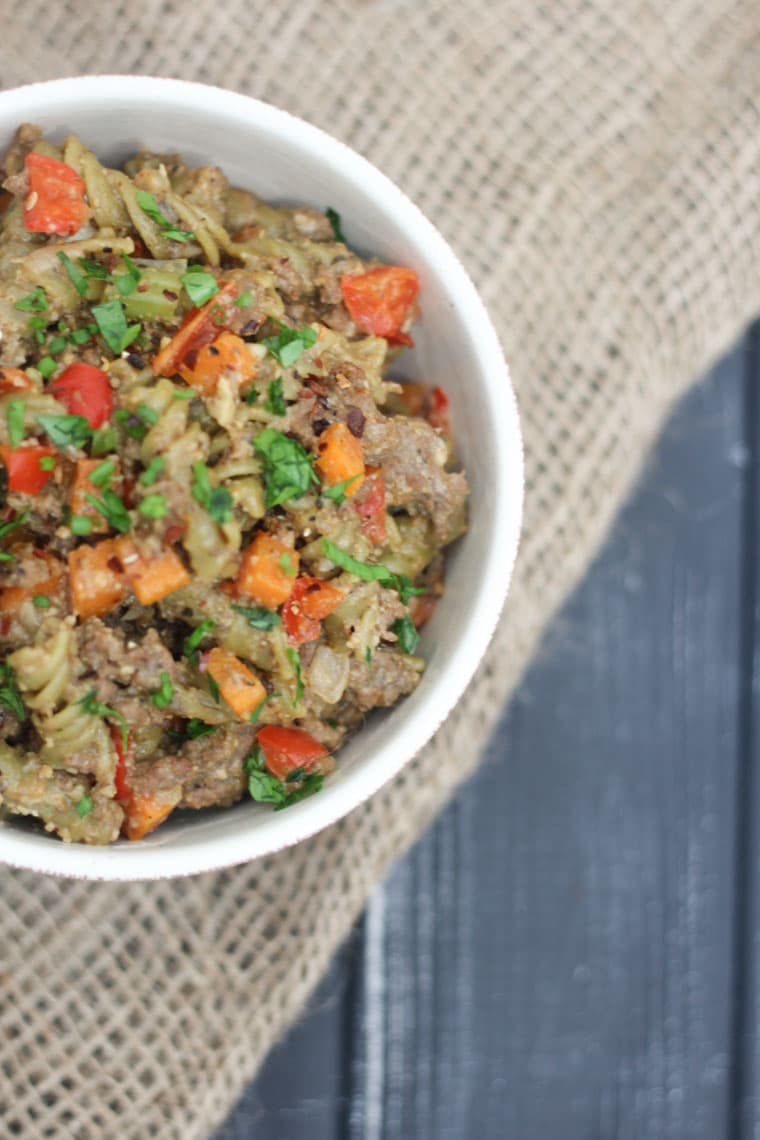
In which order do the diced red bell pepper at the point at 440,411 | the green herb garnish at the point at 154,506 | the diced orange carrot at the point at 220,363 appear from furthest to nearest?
1. the diced red bell pepper at the point at 440,411
2. the diced orange carrot at the point at 220,363
3. the green herb garnish at the point at 154,506

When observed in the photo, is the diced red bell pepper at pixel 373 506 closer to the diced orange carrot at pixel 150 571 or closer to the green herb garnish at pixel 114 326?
the diced orange carrot at pixel 150 571

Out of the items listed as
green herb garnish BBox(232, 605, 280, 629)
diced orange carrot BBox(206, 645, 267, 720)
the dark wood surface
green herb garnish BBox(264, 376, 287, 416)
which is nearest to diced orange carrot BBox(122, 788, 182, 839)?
diced orange carrot BBox(206, 645, 267, 720)

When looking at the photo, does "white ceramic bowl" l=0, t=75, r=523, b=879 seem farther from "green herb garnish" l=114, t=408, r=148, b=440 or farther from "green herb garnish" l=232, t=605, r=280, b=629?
Result: "green herb garnish" l=114, t=408, r=148, b=440

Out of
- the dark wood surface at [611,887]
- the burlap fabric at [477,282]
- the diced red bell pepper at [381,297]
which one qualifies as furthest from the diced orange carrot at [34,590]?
the dark wood surface at [611,887]

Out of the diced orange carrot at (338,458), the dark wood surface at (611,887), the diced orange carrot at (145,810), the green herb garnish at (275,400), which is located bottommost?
the dark wood surface at (611,887)

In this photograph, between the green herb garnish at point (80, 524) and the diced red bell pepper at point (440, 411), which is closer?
the green herb garnish at point (80, 524)

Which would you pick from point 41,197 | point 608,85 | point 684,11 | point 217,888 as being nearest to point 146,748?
point 41,197

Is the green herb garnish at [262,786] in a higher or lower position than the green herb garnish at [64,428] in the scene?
lower

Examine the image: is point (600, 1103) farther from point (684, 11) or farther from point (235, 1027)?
point (684, 11)
